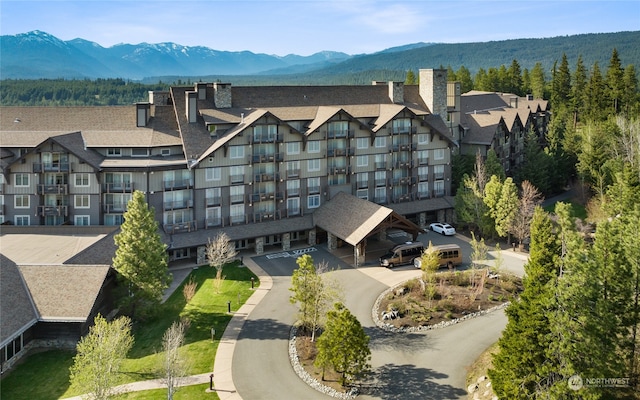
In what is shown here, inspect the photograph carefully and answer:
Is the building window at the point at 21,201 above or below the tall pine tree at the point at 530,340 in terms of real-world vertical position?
above

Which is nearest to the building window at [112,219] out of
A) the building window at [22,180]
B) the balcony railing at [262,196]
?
the building window at [22,180]

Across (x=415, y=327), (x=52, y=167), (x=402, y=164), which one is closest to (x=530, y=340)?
(x=415, y=327)

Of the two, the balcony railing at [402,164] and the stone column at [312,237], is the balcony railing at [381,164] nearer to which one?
the balcony railing at [402,164]

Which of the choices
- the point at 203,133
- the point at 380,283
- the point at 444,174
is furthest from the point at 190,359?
the point at 444,174

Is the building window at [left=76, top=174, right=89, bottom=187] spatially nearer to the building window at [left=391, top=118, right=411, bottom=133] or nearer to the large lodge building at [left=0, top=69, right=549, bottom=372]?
the large lodge building at [left=0, top=69, right=549, bottom=372]

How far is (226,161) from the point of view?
2109 inches

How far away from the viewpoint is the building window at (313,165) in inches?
2279

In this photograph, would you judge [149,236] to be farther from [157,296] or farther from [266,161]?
[266,161]

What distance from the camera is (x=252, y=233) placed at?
53.1 meters

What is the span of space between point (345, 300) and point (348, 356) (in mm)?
12776

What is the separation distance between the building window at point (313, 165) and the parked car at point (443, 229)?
48.6 ft

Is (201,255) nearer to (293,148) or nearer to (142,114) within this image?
(293,148)

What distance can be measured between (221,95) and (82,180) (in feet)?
55.2

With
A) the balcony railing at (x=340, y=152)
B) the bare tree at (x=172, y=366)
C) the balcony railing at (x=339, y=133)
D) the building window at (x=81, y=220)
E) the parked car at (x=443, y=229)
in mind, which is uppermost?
the balcony railing at (x=339, y=133)
